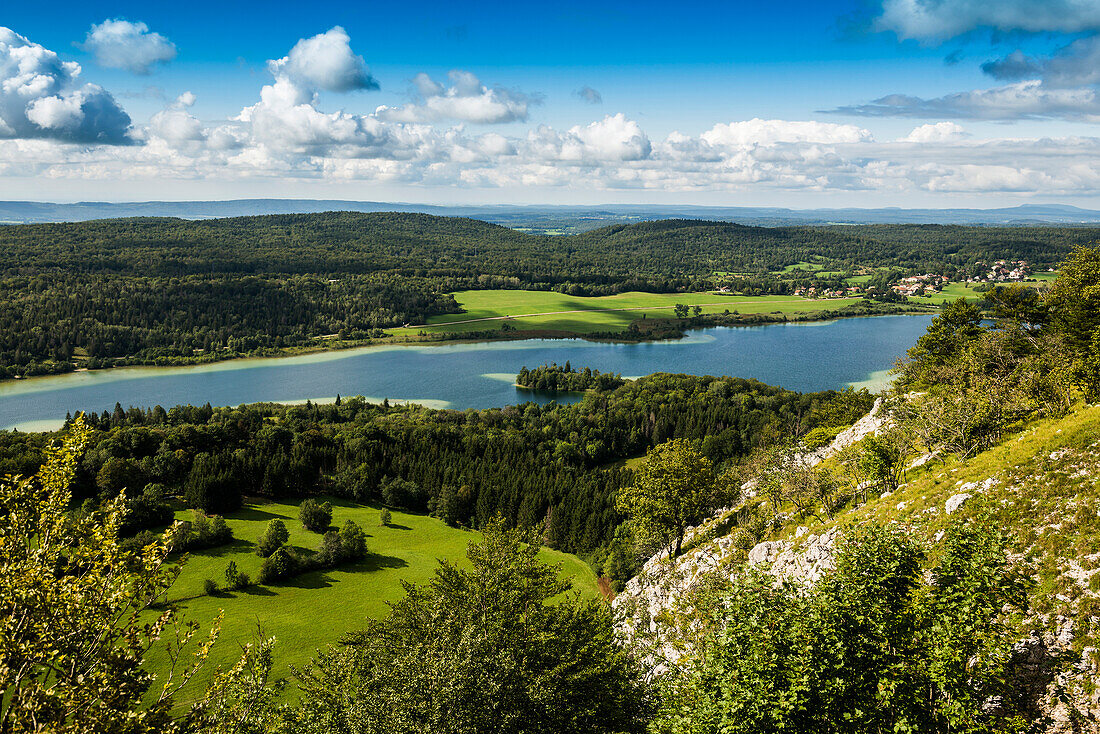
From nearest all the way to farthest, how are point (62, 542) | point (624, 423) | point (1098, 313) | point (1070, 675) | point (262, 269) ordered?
point (62, 542) < point (1070, 675) < point (1098, 313) < point (624, 423) < point (262, 269)

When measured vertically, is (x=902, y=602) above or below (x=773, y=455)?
above

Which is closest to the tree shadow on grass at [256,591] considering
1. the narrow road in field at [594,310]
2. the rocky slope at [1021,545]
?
the rocky slope at [1021,545]

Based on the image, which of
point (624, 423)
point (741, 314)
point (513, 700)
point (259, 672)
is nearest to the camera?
point (259, 672)

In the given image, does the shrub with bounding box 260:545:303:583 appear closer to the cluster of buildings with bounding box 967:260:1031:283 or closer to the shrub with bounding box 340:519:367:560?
the shrub with bounding box 340:519:367:560

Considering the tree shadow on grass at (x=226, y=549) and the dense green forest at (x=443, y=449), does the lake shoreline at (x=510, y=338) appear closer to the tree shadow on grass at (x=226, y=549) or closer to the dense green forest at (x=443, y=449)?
the dense green forest at (x=443, y=449)

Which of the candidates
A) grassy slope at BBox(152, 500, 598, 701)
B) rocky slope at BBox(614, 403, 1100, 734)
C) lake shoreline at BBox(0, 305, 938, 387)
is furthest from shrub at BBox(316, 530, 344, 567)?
lake shoreline at BBox(0, 305, 938, 387)

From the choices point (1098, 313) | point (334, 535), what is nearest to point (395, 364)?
point (334, 535)

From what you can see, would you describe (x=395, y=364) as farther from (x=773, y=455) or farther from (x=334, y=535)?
(x=773, y=455)
